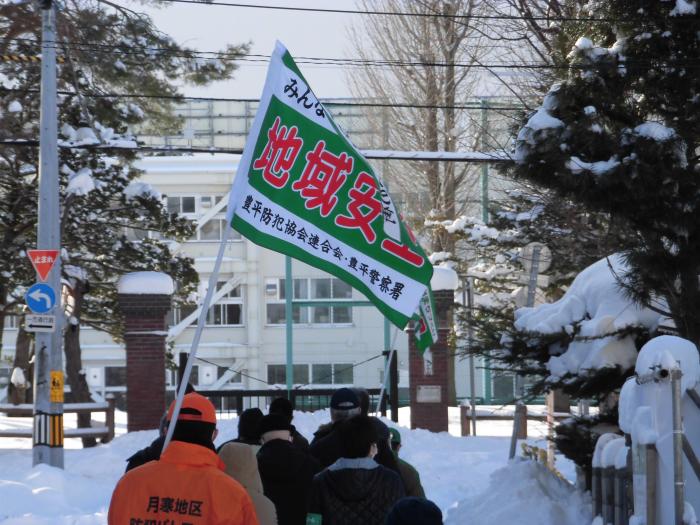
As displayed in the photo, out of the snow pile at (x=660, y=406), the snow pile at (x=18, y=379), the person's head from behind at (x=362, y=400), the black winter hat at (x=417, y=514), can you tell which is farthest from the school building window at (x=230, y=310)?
the black winter hat at (x=417, y=514)

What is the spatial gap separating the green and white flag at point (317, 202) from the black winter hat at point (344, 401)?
65 centimetres

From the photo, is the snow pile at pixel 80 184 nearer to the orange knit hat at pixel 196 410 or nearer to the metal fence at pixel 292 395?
the metal fence at pixel 292 395

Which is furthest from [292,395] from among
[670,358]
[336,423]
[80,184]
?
[336,423]

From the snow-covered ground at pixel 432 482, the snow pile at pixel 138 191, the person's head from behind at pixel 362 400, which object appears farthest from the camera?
the snow pile at pixel 138 191

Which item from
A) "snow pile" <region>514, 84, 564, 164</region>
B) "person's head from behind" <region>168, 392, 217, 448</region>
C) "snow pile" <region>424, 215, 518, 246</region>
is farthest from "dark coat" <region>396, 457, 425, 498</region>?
"snow pile" <region>424, 215, 518, 246</region>

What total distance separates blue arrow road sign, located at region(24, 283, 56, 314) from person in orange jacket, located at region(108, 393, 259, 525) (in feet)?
41.0

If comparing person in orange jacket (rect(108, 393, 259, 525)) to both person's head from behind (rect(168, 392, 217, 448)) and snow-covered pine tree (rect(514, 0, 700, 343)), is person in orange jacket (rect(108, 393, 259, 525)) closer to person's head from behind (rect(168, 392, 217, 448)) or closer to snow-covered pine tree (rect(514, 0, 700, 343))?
person's head from behind (rect(168, 392, 217, 448))

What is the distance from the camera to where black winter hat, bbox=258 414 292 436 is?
23.2 feet

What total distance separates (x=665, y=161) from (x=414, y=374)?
559 inches

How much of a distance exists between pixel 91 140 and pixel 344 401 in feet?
47.6

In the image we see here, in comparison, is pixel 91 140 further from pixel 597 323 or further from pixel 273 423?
pixel 273 423

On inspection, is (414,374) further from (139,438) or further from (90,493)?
(90,493)

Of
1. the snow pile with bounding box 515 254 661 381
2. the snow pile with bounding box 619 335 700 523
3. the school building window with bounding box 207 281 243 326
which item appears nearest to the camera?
the snow pile with bounding box 619 335 700 523

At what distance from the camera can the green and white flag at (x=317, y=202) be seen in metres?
7.13
